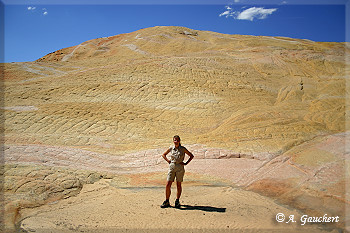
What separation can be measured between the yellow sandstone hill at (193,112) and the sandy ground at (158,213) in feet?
3.34

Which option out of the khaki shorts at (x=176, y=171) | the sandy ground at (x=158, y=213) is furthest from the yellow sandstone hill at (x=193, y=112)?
the khaki shorts at (x=176, y=171)

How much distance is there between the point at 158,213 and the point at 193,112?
890 centimetres

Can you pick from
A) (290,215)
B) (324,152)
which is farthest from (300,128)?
(290,215)


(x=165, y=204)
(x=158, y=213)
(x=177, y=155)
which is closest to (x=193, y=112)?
A: (x=177, y=155)

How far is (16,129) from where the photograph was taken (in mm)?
11383

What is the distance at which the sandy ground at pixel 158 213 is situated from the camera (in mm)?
4531

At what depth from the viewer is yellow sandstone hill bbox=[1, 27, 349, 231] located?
833cm

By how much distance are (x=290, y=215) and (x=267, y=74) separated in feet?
48.6

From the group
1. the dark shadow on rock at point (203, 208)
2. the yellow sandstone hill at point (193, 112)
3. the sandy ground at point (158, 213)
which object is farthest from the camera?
the yellow sandstone hill at point (193, 112)

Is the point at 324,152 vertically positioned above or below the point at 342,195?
above

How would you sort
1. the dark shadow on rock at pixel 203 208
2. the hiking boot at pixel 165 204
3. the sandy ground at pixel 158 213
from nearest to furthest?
1. the sandy ground at pixel 158 213
2. the dark shadow on rock at pixel 203 208
3. the hiking boot at pixel 165 204

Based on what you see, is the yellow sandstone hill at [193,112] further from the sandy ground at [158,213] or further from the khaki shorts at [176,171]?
the khaki shorts at [176,171]

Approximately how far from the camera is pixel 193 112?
13719mm

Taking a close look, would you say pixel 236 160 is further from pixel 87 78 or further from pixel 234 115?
pixel 87 78
